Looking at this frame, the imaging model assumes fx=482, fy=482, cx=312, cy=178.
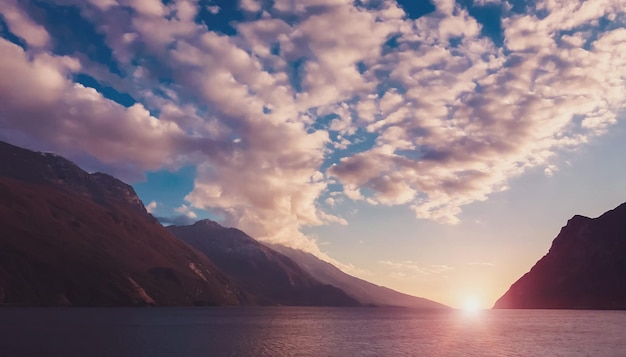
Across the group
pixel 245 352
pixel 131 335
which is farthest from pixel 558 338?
pixel 131 335

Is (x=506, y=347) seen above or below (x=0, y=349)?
above

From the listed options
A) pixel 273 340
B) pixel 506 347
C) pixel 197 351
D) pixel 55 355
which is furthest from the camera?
pixel 273 340

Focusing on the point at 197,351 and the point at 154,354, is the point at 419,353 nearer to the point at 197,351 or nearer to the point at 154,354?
the point at 197,351

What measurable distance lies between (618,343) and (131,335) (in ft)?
391

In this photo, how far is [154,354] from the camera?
285ft

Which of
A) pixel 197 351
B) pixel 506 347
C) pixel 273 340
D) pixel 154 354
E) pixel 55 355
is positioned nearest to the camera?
pixel 55 355

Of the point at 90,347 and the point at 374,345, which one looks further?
the point at 374,345

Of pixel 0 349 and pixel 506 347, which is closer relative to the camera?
pixel 0 349

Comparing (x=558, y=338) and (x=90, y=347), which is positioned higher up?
(x=558, y=338)

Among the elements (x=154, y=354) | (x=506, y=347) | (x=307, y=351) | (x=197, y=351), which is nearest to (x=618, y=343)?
(x=506, y=347)

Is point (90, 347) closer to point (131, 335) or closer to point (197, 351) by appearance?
point (197, 351)

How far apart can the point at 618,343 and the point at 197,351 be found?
318 ft

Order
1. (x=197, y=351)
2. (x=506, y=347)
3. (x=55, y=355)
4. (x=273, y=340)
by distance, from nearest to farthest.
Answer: (x=55, y=355) < (x=197, y=351) < (x=506, y=347) < (x=273, y=340)

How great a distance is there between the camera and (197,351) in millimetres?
93312
